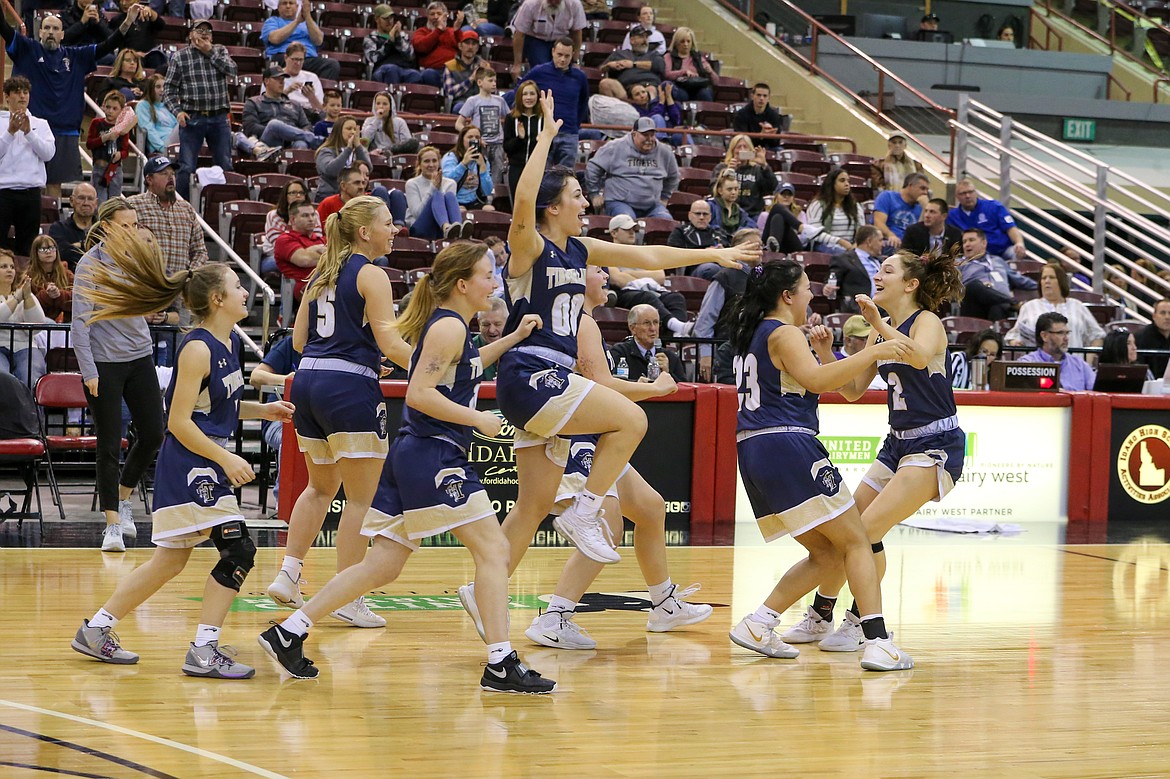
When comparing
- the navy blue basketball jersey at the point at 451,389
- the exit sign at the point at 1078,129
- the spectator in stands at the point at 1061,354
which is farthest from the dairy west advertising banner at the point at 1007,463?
the exit sign at the point at 1078,129

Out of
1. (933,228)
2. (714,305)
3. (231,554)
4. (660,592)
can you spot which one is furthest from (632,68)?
(231,554)

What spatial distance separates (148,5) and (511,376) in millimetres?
10987

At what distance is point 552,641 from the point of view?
617 centimetres

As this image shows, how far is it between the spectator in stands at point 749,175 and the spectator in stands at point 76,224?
6.02 meters

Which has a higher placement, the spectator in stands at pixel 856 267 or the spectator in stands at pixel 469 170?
the spectator in stands at pixel 469 170

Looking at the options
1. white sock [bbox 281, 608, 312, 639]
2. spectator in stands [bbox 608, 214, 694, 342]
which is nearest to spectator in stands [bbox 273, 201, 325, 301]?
spectator in stands [bbox 608, 214, 694, 342]

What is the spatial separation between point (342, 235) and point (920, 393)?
2536 mm

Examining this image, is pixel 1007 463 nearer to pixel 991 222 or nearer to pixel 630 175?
pixel 991 222

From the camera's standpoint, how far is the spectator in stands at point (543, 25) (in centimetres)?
1547

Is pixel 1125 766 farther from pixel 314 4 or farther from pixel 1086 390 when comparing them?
pixel 314 4

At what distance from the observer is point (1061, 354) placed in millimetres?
11828

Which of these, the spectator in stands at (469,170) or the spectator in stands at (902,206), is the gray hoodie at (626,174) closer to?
the spectator in stands at (469,170)

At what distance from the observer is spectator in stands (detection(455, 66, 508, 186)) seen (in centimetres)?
1409

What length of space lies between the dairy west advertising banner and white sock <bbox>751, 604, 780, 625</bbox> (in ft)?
15.7
